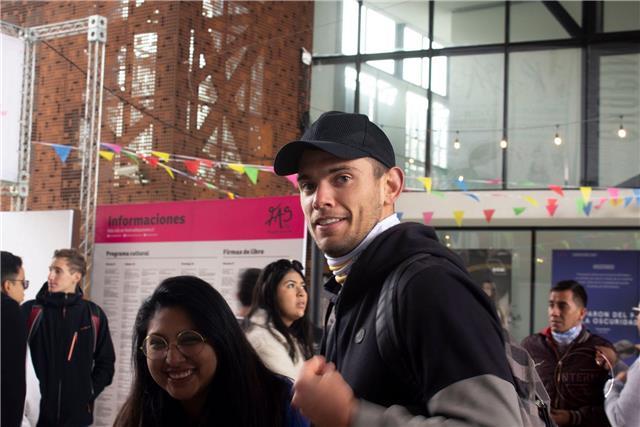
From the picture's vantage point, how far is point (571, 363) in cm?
547

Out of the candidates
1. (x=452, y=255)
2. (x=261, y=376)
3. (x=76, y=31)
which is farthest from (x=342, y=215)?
(x=76, y=31)

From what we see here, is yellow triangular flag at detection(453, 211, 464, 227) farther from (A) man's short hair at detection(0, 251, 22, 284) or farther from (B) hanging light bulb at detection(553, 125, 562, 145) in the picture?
(A) man's short hair at detection(0, 251, 22, 284)

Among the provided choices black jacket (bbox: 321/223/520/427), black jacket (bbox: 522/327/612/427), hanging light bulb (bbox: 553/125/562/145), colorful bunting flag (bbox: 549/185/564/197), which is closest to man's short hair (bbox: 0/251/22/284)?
black jacket (bbox: 522/327/612/427)

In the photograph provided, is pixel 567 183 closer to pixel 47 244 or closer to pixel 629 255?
pixel 629 255

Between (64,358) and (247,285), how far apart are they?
4.22 ft

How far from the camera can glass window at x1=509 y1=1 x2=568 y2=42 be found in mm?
14344

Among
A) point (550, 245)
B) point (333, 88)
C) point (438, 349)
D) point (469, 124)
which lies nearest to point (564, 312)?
point (438, 349)

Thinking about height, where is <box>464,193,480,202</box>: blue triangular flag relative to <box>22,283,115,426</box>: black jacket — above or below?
above

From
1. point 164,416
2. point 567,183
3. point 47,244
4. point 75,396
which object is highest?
point 567,183

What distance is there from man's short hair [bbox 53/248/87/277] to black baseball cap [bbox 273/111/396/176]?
15.1 feet

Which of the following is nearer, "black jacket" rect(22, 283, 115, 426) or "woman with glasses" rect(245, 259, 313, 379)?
"woman with glasses" rect(245, 259, 313, 379)

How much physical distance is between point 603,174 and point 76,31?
28.3 ft

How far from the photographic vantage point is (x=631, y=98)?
13609 millimetres

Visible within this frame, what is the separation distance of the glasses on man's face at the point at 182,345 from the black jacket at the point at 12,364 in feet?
6.32
